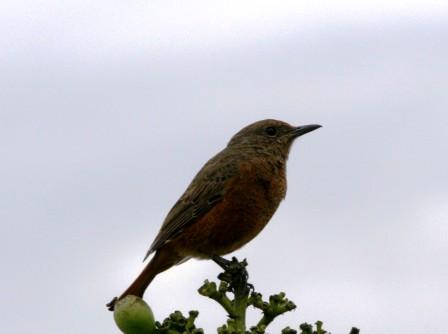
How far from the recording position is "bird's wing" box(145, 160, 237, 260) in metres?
8.38

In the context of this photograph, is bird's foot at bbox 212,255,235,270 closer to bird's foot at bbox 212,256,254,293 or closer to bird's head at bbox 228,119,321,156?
bird's foot at bbox 212,256,254,293

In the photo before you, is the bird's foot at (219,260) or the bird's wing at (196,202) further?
the bird's wing at (196,202)

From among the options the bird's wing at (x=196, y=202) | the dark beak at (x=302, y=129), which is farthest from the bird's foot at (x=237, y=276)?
the dark beak at (x=302, y=129)

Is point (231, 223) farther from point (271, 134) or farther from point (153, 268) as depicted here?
point (271, 134)

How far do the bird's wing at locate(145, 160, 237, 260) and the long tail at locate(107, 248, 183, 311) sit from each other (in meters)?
0.13

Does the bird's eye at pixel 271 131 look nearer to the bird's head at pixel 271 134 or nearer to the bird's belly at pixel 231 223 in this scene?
the bird's head at pixel 271 134

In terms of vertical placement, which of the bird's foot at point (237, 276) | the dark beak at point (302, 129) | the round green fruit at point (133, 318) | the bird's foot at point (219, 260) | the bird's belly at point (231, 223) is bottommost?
the round green fruit at point (133, 318)

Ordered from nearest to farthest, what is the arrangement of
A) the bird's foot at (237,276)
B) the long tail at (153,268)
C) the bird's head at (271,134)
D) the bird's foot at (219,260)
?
the bird's foot at (237,276) → the bird's foot at (219,260) → the long tail at (153,268) → the bird's head at (271,134)

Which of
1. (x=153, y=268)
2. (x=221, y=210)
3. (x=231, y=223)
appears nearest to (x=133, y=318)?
(x=231, y=223)

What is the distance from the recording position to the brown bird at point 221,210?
807 cm

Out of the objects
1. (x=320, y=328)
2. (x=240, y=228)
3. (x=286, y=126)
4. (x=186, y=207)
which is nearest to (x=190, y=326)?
(x=320, y=328)

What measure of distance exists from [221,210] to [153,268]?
3.07 ft

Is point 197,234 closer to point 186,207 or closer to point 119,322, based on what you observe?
point 186,207

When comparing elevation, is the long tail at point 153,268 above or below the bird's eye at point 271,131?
below
